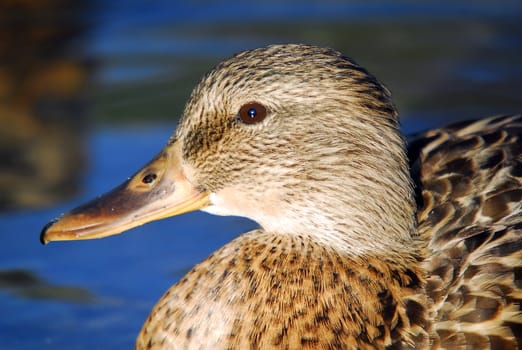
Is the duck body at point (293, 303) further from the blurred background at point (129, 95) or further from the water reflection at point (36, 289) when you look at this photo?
the water reflection at point (36, 289)

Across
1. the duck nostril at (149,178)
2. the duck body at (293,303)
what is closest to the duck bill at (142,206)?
the duck nostril at (149,178)

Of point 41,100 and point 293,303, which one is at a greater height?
point 41,100

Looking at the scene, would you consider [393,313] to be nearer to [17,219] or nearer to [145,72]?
[17,219]

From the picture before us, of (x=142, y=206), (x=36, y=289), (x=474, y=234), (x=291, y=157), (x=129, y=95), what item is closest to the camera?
(x=474, y=234)

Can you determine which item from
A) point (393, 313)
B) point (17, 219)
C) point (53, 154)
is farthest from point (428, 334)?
point (53, 154)

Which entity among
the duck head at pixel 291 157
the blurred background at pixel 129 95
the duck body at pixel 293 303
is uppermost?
the blurred background at pixel 129 95

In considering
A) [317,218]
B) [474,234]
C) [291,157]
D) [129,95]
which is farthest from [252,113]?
[129,95]

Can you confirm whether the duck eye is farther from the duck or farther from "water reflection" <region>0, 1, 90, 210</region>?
"water reflection" <region>0, 1, 90, 210</region>

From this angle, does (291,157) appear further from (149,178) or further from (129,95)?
(129,95)
